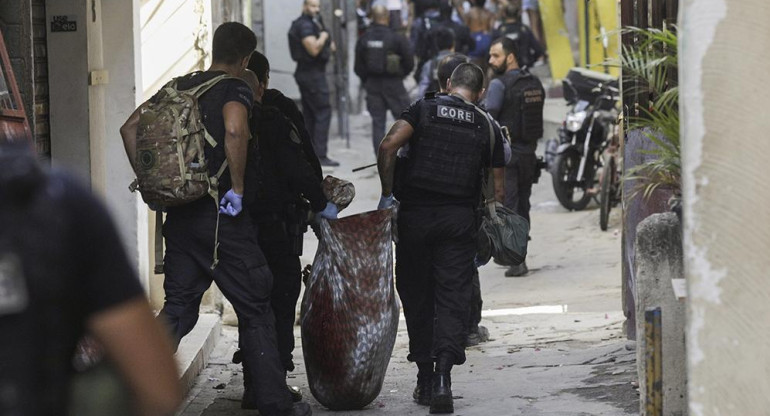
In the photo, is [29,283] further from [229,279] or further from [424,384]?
[424,384]

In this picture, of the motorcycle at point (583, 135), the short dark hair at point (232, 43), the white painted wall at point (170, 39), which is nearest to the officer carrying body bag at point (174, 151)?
the short dark hair at point (232, 43)

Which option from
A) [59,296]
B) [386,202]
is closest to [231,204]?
[386,202]

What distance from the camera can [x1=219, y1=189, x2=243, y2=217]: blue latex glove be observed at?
6336 mm

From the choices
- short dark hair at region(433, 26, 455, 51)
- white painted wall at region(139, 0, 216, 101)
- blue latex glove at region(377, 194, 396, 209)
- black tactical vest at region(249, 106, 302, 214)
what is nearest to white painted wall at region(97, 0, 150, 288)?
white painted wall at region(139, 0, 216, 101)

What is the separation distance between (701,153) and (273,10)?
15.3m

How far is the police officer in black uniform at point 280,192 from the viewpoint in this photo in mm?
6922

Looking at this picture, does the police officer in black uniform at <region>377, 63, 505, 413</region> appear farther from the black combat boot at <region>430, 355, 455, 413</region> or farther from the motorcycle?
the motorcycle

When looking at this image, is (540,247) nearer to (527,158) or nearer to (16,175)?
(527,158)

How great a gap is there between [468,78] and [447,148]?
42 cm

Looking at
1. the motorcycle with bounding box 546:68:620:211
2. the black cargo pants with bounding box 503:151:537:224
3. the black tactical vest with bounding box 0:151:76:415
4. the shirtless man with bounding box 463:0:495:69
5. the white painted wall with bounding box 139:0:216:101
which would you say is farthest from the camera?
the shirtless man with bounding box 463:0:495:69

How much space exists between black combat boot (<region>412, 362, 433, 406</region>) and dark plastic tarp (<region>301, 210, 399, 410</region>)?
32 cm

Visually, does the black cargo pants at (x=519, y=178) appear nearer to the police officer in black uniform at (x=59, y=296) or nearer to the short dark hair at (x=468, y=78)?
the short dark hair at (x=468, y=78)

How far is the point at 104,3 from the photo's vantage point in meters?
8.80

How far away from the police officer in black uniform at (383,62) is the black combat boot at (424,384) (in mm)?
9536
